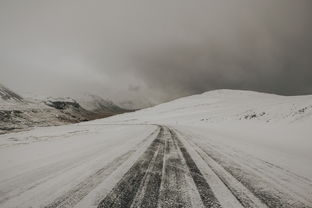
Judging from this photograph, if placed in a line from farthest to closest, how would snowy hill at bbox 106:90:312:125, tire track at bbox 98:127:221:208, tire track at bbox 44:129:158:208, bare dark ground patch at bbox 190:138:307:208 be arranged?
snowy hill at bbox 106:90:312:125
bare dark ground patch at bbox 190:138:307:208
tire track at bbox 98:127:221:208
tire track at bbox 44:129:158:208

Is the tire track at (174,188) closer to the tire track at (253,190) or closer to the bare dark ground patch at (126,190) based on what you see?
the bare dark ground patch at (126,190)

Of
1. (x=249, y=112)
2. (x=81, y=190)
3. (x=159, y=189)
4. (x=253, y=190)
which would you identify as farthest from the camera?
(x=249, y=112)

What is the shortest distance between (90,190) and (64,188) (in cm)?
53

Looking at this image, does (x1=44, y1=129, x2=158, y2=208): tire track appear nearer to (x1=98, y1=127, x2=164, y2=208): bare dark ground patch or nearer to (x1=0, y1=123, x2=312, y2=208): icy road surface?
(x1=0, y1=123, x2=312, y2=208): icy road surface

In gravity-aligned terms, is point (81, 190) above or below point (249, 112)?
below

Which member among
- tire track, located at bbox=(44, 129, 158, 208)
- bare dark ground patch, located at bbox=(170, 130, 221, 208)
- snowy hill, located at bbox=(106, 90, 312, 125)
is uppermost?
snowy hill, located at bbox=(106, 90, 312, 125)

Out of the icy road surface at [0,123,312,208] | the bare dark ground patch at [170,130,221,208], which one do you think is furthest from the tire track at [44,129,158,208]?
the bare dark ground patch at [170,130,221,208]

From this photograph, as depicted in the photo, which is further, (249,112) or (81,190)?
(249,112)

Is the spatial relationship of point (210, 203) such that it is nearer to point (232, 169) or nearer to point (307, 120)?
point (232, 169)

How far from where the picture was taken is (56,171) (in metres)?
4.70

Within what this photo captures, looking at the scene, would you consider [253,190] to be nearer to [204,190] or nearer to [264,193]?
[264,193]

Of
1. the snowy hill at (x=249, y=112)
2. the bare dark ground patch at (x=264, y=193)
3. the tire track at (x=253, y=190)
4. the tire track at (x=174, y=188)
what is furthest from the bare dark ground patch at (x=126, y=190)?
the snowy hill at (x=249, y=112)

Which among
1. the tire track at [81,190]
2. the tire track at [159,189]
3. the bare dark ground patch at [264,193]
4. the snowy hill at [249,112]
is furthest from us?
the snowy hill at [249,112]

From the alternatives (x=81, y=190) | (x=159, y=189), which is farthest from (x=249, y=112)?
(x=81, y=190)
